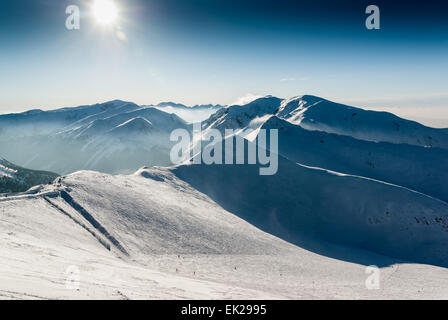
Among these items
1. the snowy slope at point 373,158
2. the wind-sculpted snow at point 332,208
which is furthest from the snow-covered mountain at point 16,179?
the snowy slope at point 373,158

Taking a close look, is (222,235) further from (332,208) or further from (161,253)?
(332,208)

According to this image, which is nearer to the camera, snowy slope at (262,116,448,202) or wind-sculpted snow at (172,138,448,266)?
wind-sculpted snow at (172,138,448,266)

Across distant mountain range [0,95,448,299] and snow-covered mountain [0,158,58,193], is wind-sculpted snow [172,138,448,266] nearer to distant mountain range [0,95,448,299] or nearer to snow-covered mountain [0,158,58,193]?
distant mountain range [0,95,448,299]

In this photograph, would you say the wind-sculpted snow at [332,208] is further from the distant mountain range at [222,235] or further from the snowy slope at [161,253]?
the snowy slope at [161,253]

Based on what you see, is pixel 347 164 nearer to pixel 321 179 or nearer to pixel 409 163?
pixel 409 163

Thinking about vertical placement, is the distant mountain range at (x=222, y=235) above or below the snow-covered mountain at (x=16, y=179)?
above

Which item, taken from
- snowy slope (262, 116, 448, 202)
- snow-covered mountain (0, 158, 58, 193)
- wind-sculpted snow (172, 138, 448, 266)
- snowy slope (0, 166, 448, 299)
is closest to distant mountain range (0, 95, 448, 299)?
snowy slope (0, 166, 448, 299)

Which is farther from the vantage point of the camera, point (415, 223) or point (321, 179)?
point (321, 179)

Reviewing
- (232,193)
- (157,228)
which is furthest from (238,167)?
(157,228)
